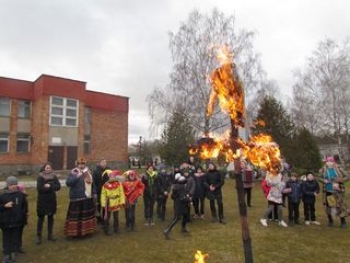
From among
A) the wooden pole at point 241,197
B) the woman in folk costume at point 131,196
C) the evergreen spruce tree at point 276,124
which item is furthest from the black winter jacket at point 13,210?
the evergreen spruce tree at point 276,124

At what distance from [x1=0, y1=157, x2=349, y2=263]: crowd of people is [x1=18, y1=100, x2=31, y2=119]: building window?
2127 centimetres

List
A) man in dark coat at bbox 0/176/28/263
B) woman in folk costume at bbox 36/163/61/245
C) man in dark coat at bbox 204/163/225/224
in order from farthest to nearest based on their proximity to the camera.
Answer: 1. man in dark coat at bbox 204/163/225/224
2. woman in folk costume at bbox 36/163/61/245
3. man in dark coat at bbox 0/176/28/263

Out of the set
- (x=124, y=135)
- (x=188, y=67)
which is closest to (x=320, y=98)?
(x=188, y=67)

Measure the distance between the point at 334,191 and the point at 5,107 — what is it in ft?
85.1

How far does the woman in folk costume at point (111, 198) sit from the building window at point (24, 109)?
22303mm

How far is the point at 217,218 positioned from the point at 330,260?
13.9ft

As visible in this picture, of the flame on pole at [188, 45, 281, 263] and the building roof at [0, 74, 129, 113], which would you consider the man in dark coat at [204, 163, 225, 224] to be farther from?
the building roof at [0, 74, 129, 113]

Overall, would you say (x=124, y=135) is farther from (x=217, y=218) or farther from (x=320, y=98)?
(x=217, y=218)

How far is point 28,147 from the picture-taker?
91.3 ft

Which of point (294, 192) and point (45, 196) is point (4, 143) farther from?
point (294, 192)

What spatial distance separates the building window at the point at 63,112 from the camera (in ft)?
89.9

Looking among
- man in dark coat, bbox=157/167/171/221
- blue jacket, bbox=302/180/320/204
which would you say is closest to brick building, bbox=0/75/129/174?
man in dark coat, bbox=157/167/171/221

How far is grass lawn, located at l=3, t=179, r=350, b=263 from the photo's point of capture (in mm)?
6617

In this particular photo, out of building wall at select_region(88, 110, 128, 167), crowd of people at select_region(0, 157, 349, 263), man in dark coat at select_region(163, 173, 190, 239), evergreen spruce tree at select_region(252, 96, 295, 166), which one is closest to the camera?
crowd of people at select_region(0, 157, 349, 263)
